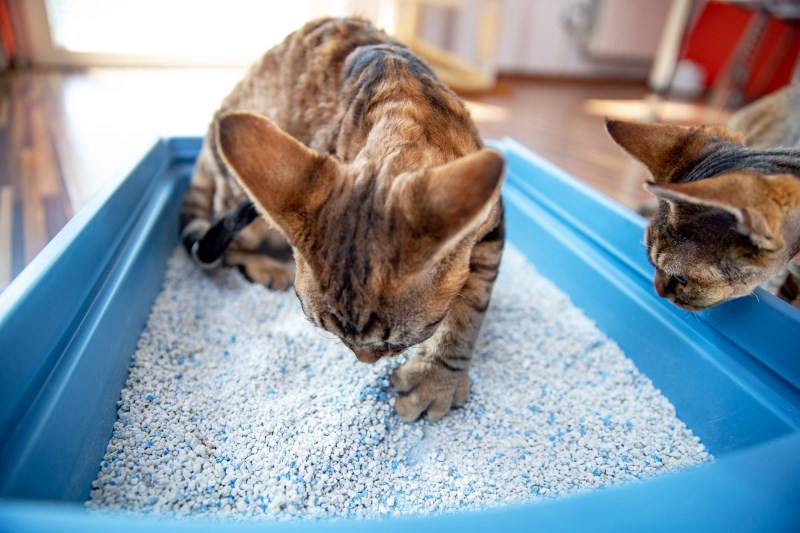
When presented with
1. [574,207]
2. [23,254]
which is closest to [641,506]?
[574,207]

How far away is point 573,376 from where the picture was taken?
4.47 feet

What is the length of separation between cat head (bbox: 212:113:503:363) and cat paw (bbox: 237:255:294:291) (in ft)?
2.53

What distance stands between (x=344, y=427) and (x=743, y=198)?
86 centimetres

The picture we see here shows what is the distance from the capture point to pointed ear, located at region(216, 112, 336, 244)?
78cm

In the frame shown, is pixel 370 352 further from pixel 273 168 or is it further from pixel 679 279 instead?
pixel 679 279

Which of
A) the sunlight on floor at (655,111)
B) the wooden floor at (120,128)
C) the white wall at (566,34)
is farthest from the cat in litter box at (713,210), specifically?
the white wall at (566,34)

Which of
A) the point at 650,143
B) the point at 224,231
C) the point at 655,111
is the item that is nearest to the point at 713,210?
the point at 650,143

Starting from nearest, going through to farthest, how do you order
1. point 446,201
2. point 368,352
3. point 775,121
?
point 446,201 → point 368,352 → point 775,121

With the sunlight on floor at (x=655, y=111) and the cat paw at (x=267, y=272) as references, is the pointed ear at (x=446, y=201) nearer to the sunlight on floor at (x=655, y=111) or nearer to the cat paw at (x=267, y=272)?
the cat paw at (x=267, y=272)

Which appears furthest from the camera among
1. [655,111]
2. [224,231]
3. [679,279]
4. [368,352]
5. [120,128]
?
[655,111]

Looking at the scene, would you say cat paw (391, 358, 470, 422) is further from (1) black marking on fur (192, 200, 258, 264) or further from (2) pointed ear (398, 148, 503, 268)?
(1) black marking on fur (192, 200, 258, 264)

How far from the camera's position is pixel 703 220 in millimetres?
1073

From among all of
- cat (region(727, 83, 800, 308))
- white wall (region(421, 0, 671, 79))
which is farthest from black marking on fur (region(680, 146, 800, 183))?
white wall (region(421, 0, 671, 79))

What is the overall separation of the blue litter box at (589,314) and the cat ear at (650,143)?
226 mm
